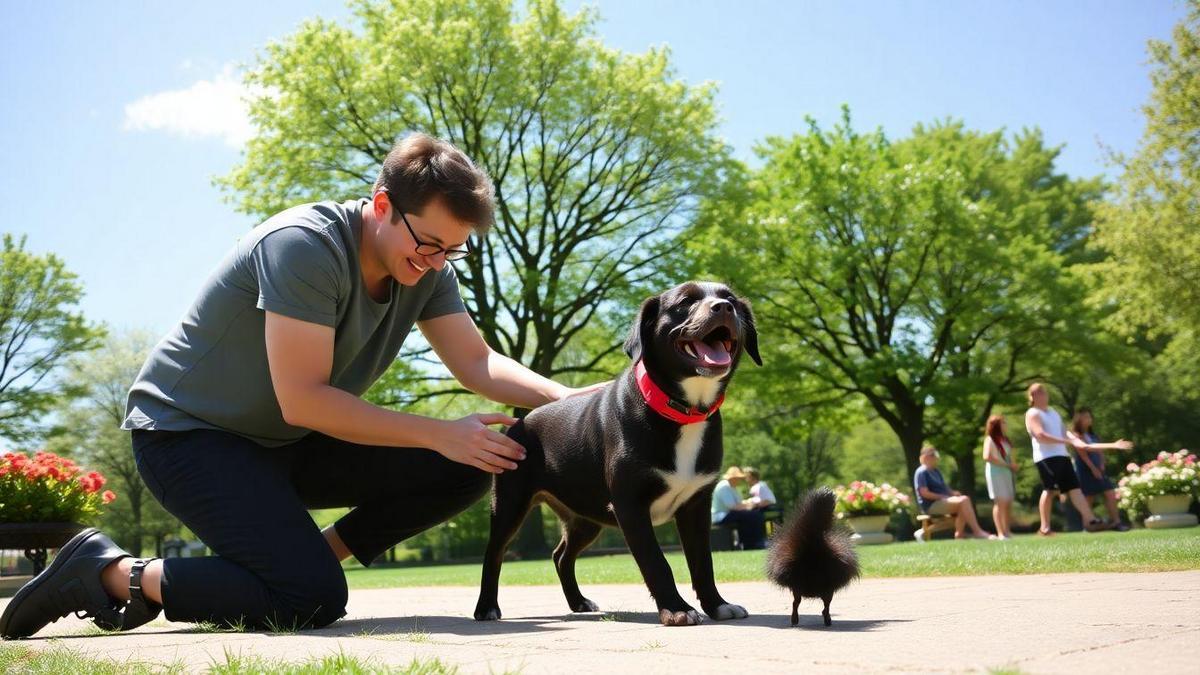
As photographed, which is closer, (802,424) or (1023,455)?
(802,424)

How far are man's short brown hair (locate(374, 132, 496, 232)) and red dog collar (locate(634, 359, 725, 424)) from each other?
0.92 m

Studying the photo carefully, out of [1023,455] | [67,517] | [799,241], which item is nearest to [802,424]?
[799,241]

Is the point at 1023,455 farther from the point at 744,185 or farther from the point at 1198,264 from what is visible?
the point at 744,185

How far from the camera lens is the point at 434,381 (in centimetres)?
2669

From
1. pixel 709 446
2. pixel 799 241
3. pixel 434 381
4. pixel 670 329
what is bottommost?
pixel 709 446

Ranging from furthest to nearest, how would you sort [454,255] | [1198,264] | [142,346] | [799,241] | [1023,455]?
1. [142,346]
2. [1023,455]
3. [799,241]
4. [1198,264]
5. [454,255]

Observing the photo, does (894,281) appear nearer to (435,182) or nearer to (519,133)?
(519,133)

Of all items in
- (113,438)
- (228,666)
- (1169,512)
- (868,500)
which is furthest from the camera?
(113,438)

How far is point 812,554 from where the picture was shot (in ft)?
11.4

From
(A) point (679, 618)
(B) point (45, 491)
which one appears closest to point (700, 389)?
(A) point (679, 618)

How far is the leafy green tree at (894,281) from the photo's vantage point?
2847 cm

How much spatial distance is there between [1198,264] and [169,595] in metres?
28.9

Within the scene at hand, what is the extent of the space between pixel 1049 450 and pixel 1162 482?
11.3 feet

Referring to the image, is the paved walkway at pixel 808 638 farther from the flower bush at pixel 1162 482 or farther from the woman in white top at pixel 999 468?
the flower bush at pixel 1162 482
